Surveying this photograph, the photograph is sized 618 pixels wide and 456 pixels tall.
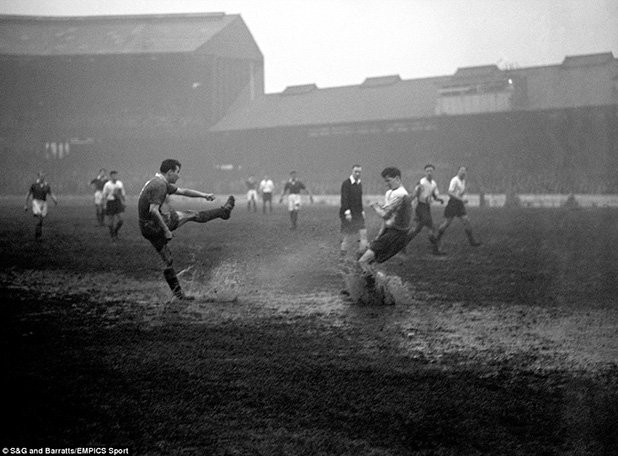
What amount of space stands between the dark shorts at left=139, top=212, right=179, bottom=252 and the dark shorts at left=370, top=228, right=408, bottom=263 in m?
2.78

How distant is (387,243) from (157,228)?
3.15m

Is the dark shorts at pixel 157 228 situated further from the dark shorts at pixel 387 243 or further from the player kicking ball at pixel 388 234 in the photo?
the dark shorts at pixel 387 243

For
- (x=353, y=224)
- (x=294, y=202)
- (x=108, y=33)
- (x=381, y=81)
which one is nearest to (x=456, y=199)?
(x=353, y=224)

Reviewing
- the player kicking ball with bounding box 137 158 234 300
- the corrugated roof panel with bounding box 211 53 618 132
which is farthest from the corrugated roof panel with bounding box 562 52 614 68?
the player kicking ball with bounding box 137 158 234 300

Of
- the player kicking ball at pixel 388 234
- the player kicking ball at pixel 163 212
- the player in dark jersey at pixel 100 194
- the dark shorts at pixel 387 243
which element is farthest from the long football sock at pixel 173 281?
the player in dark jersey at pixel 100 194

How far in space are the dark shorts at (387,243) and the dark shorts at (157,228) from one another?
278 centimetres

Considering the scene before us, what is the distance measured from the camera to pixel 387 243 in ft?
30.7

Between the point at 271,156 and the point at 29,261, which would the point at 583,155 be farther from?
the point at 29,261

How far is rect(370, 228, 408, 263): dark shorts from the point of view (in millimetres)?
9352

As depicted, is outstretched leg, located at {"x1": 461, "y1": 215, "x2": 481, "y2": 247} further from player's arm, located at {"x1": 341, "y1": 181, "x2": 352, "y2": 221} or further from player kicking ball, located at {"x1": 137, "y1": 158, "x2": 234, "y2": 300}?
player kicking ball, located at {"x1": 137, "y1": 158, "x2": 234, "y2": 300}

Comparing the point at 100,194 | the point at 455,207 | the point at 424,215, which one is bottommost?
the point at 424,215

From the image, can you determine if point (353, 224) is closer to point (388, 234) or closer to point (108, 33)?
point (388, 234)

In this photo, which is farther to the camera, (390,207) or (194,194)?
(194,194)

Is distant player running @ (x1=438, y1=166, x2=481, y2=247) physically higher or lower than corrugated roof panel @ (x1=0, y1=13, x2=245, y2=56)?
lower
